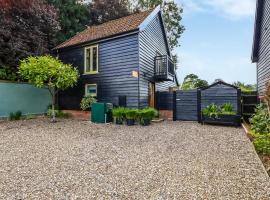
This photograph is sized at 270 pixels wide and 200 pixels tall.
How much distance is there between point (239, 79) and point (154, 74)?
1013 cm

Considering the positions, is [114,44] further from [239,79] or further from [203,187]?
[239,79]

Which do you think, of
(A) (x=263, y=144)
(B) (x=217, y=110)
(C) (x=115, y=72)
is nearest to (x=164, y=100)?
(C) (x=115, y=72)

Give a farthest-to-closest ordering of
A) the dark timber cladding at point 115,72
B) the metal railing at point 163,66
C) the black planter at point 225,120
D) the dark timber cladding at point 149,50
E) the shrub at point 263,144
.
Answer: the metal railing at point 163,66, the dark timber cladding at point 149,50, the dark timber cladding at point 115,72, the black planter at point 225,120, the shrub at point 263,144

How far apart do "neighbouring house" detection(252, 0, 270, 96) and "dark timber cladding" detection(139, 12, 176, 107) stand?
19.5 feet

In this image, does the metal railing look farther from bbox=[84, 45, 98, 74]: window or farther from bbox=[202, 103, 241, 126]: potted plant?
bbox=[84, 45, 98, 74]: window

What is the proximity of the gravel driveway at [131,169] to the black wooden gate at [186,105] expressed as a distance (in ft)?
15.8

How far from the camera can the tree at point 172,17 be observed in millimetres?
24344

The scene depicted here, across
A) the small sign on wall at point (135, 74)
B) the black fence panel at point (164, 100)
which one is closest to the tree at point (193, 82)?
the black fence panel at point (164, 100)

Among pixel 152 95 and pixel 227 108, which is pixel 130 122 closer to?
pixel 152 95

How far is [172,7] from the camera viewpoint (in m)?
24.4

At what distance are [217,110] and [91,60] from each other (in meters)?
8.19

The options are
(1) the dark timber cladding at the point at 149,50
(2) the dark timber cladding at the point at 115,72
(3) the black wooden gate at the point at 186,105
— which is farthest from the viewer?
(1) the dark timber cladding at the point at 149,50

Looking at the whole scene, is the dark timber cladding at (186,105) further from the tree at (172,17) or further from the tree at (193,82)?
the tree at (172,17)

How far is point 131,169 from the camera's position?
4.34 metres
